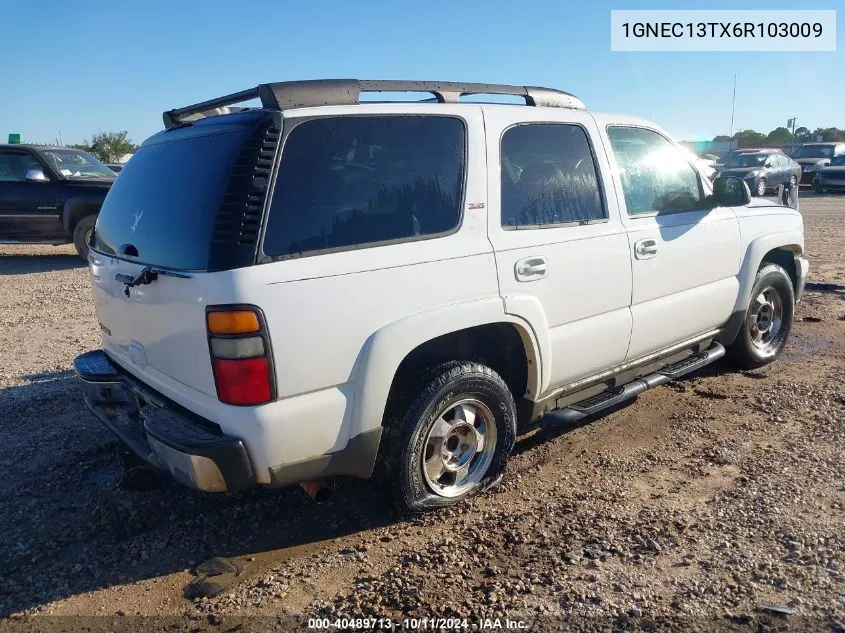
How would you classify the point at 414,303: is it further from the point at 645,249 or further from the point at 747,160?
the point at 747,160

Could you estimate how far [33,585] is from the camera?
2963 millimetres

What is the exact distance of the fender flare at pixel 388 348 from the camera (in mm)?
2900

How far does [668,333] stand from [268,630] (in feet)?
9.73

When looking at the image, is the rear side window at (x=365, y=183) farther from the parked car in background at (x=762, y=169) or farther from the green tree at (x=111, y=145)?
the green tree at (x=111, y=145)

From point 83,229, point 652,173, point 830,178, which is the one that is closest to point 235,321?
point 652,173

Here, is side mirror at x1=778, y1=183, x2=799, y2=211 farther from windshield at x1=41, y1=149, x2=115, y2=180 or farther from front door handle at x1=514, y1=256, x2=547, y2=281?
windshield at x1=41, y1=149, x2=115, y2=180

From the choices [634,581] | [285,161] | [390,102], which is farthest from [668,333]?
[285,161]

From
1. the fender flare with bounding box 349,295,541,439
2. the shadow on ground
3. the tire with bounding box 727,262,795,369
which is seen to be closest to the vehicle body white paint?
the fender flare with bounding box 349,295,541,439

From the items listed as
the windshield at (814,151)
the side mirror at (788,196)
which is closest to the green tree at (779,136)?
the windshield at (814,151)

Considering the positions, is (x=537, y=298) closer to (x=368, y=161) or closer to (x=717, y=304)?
(x=368, y=161)

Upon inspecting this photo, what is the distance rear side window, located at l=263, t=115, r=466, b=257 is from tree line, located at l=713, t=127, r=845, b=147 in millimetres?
52486

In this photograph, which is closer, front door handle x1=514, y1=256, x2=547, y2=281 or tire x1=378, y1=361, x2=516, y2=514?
tire x1=378, y1=361, x2=516, y2=514

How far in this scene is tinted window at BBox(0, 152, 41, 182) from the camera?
10.7 meters

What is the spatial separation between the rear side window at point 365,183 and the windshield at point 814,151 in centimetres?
2815
